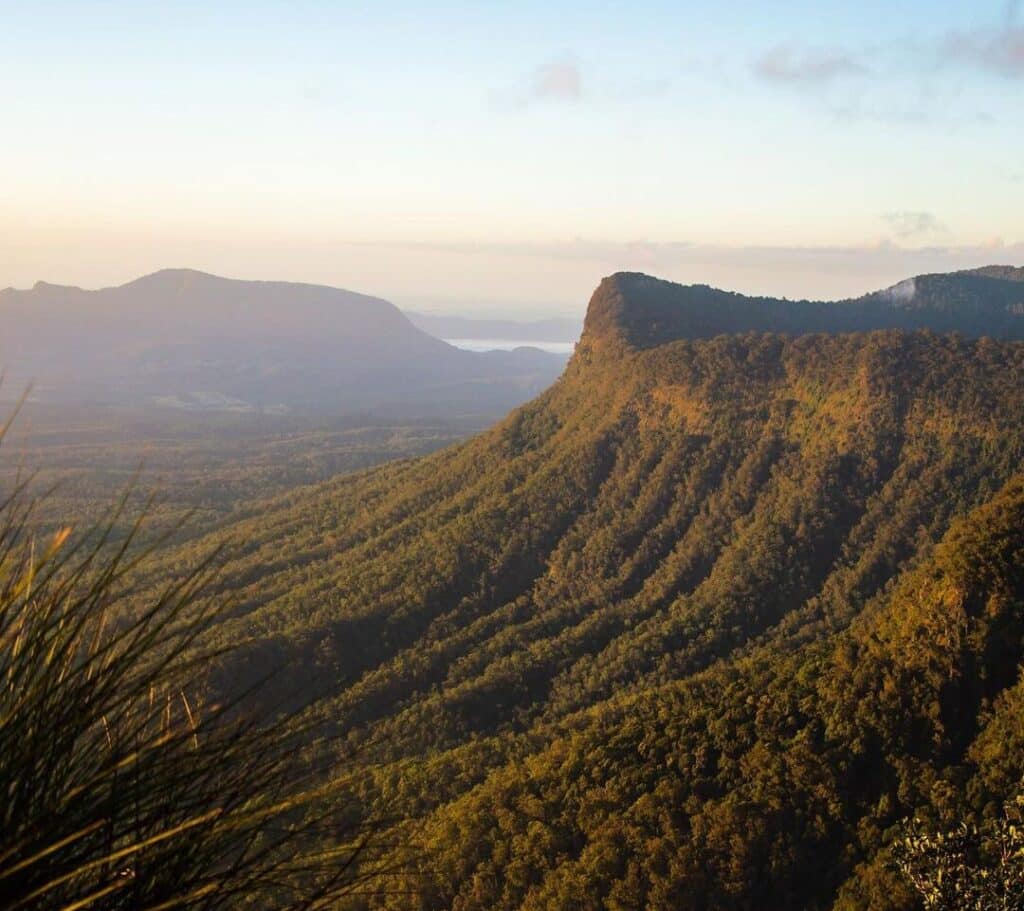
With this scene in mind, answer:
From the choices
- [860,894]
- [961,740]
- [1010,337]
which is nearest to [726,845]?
[860,894]

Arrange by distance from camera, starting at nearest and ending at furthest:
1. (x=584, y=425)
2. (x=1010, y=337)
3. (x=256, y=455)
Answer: (x=584, y=425) < (x=1010, y=337) < (x=256, y=455)

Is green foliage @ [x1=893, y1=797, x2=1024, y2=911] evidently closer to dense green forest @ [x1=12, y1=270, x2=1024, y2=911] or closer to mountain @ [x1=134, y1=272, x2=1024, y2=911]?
dense green forest @ [x1=12, y1=270, x2=1024, y2=911]

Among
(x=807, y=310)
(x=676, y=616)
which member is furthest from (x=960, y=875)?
(x=807, y=310)

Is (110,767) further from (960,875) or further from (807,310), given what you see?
(807,310)

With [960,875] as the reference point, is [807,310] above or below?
above

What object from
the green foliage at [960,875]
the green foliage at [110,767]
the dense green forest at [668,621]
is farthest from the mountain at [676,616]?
the green foliage at [960,875]

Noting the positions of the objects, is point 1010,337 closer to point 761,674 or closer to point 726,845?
point 761,674
